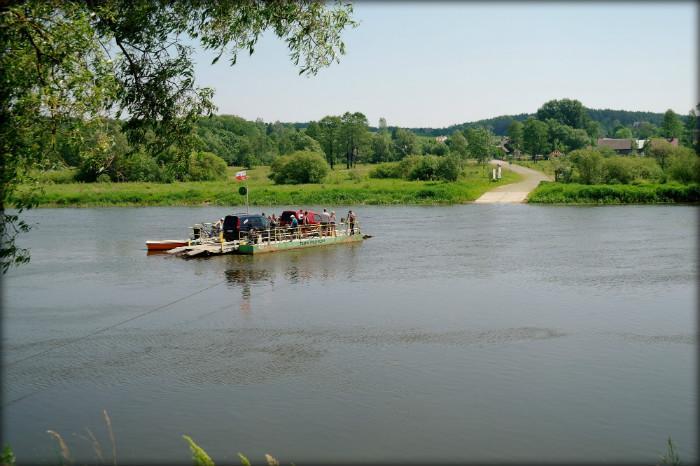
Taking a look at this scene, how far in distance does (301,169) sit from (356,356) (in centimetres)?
7569

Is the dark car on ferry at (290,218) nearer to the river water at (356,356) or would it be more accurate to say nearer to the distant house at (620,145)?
the river water at (356,356)

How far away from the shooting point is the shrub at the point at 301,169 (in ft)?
305

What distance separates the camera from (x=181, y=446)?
13.4 m

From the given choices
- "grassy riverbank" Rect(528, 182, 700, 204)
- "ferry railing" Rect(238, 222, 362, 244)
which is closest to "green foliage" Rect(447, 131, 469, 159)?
"grassy riverbank" Rect(528, 182, 700, 204)

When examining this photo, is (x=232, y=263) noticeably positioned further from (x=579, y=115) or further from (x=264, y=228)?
(x=579, y=115)

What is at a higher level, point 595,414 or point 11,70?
point 11,70

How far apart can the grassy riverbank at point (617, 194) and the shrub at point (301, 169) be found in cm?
2758

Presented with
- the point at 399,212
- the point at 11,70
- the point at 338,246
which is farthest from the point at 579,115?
the point at 11,70

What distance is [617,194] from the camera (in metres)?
73.9

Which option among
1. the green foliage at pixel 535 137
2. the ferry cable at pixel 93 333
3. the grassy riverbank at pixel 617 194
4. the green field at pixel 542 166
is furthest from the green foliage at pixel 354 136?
the ferry cable at pixel 93 333

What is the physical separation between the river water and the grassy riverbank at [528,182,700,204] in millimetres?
37915

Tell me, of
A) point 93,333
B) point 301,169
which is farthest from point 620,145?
point 93,333

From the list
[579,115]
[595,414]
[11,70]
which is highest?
[579,115]

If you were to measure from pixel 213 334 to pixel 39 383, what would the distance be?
17.6 ft
